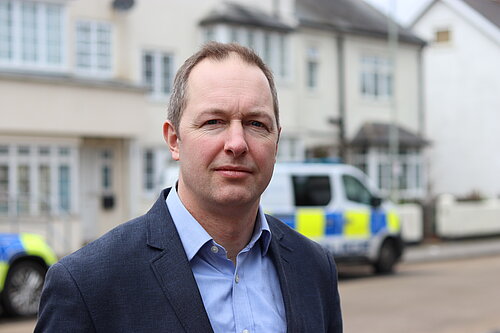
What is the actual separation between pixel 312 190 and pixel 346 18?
54.0 ft

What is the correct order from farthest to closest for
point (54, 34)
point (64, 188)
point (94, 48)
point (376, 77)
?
point (376, 77)
point (94, 48)
point (64, 188)
point (54, 34)

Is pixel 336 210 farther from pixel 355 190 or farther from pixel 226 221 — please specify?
pixel 226 221

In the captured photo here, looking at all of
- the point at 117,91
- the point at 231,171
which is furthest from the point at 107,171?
the point at 231,171

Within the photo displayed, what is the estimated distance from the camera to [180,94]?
Result: 2.27 m

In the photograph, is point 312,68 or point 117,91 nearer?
point 117,91

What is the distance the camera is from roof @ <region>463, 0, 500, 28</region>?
1651 millimetres

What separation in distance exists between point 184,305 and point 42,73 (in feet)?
65.6

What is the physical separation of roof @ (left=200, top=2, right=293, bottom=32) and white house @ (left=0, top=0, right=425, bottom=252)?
0.05 meters

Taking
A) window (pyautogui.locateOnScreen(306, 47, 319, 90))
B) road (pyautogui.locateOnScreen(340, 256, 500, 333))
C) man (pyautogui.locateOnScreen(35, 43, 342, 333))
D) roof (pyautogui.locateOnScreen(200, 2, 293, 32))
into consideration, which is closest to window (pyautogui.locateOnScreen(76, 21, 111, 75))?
roof (pyautogui.locateOnScreen(200, 2, 293, 32))

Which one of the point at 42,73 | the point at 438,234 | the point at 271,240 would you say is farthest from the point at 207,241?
the point at 438,234

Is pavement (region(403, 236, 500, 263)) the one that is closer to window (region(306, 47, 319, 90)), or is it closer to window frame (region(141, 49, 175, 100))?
window (region(306, 47, 319, 90))

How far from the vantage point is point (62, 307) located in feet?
6.63

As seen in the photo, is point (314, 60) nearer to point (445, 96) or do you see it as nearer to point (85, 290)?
point (445, 96)

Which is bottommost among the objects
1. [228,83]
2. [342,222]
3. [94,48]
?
[342,222]
